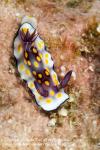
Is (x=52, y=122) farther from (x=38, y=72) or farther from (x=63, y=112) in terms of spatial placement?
(x=38, y=72)

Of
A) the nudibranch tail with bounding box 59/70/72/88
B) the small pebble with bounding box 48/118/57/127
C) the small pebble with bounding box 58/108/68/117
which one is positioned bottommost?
the small pebble with bounding box 48/118/57/127

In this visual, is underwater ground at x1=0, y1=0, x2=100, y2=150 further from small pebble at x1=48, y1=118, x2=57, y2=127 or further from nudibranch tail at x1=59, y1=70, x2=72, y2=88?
nudibranch tail at x1=59, y1=70, x2=72, y2=88

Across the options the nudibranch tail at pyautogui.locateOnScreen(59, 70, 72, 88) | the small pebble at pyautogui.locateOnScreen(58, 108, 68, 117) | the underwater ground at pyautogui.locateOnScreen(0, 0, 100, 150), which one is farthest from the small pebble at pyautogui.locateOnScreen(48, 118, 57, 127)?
the nudibranch tail at pyautogui.locateOnScreen(59, 70, 72, 88)

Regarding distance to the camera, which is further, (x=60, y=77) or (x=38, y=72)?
(x=60, y=77)

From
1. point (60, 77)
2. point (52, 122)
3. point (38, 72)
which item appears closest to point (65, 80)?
point (60, 77)

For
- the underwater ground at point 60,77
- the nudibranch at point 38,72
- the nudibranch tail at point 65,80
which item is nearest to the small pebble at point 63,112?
the underwater ground at point 60,77

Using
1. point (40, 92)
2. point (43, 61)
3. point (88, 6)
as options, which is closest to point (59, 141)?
point (40, 92)
